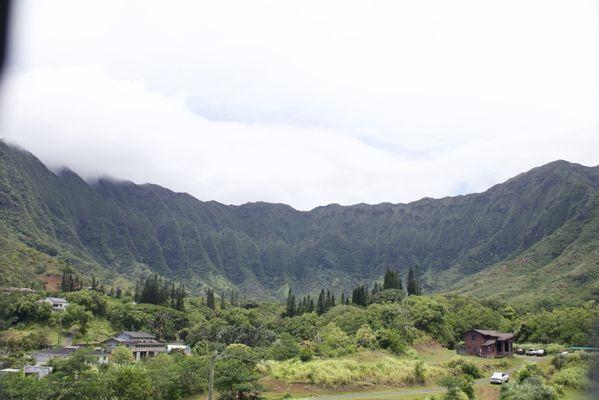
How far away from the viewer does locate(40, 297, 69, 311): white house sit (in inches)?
2790

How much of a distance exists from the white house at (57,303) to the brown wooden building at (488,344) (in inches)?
2066

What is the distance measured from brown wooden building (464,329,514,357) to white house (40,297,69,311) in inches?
2066

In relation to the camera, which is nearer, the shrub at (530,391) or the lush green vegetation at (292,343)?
the shrub at (530,391)

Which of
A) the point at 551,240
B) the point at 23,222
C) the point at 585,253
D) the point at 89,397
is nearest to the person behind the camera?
the point at 89,397

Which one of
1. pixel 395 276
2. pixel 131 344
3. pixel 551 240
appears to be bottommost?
pixel 131 344

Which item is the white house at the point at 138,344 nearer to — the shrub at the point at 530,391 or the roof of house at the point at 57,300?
the roof of house at the point at 57,300

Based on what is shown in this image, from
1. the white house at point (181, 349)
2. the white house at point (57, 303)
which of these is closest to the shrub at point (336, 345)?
the white house at point (181, 349)

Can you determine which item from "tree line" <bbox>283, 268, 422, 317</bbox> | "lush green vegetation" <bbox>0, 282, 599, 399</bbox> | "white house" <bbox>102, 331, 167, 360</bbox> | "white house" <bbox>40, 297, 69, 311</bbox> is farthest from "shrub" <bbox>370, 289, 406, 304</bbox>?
"white house" <bbox>40, 297, 69, 311</bbox>

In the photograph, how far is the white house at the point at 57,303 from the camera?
70875 millimetres

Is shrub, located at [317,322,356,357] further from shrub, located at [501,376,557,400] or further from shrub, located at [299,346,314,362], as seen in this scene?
shrub, located at [501,376,557,400]

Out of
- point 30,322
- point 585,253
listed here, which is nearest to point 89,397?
point 30,322

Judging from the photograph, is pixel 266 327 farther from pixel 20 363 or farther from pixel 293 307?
pixel 20 363

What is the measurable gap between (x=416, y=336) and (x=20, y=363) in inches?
1433

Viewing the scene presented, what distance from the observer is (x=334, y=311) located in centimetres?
7125
